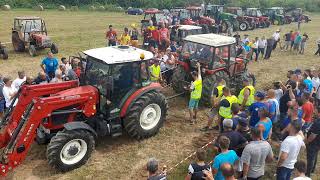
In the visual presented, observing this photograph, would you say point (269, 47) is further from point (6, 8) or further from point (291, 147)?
point (6, 8)

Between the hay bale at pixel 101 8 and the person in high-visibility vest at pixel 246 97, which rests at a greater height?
the hay bale at pixel 101 8

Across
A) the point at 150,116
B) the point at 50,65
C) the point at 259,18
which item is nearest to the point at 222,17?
the point at 259,18

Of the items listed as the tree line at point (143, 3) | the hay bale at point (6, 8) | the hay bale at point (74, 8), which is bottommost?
the hay bale at point (6, 8)

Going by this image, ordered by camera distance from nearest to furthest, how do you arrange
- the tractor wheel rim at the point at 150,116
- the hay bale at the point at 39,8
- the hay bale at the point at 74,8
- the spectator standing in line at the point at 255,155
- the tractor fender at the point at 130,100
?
the spectator standing in line at the point at 255,155, the tractor fender at the point at 130,100, the tractor wheel rim at the point at 150,116, the hay bale at the point at 39,8, the hay bale at the point at 74,8

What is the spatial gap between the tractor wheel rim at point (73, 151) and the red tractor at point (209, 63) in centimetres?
436

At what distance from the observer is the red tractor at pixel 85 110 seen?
6156 millimetres

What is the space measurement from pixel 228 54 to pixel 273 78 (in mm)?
4324

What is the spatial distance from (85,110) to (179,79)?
4.16m

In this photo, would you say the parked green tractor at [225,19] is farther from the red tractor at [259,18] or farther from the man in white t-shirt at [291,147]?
the man in white t-shirt at [291,147]

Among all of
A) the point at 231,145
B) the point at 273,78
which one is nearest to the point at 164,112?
the point at 231,145

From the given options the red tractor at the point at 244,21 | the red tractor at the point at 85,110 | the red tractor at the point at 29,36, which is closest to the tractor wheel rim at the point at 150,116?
the red tractor at the point at 85,110

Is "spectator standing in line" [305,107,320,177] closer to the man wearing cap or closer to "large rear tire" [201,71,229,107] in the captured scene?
the man wearing cap

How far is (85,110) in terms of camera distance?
6.86 meters

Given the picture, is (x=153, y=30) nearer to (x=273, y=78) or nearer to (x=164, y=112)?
(x=273, y=78)
